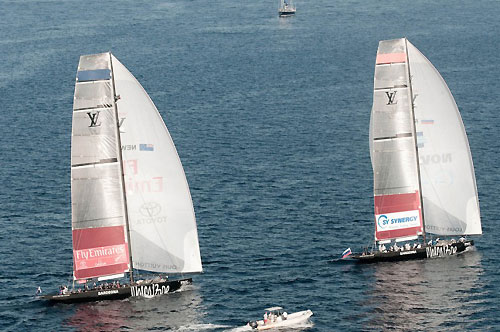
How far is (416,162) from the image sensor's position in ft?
377

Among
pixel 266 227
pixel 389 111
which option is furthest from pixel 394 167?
pixel 266 227

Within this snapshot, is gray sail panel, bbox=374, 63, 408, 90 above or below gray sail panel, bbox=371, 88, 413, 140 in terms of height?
above

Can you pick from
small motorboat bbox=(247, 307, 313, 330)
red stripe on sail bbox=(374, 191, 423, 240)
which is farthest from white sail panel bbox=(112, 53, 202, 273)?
red stripe on sail bbox=(374, 191, 423, 240)

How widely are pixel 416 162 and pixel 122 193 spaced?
32.6 meters

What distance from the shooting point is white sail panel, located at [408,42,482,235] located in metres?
113

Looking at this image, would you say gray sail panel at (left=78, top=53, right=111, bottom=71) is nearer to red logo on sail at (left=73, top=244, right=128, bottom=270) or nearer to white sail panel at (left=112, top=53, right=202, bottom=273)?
white sail panel at (left=112, top=53, right=202, bottom=273)

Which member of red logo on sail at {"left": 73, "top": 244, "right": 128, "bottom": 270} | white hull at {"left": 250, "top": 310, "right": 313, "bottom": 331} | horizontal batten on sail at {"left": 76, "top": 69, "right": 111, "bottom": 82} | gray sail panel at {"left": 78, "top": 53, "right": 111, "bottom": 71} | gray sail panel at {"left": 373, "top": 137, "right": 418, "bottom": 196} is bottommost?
white hull at {"left": 250, "top": 310, "right": 313, "bottom": 331}

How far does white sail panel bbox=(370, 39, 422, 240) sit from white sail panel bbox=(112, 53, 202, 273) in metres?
22.3

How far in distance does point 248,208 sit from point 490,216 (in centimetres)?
2971

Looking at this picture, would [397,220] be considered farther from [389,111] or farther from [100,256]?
[100,256]

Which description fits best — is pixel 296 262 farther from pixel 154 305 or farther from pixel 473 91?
pixel 473 91

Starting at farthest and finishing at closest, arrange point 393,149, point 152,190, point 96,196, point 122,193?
point 393,149 < point 152,190 < point 122,193 < point 96,196

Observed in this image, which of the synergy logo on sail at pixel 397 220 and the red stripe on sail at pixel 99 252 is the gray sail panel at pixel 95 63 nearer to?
the red stripe on sail at pixel 99 252

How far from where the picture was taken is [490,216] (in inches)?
4988
